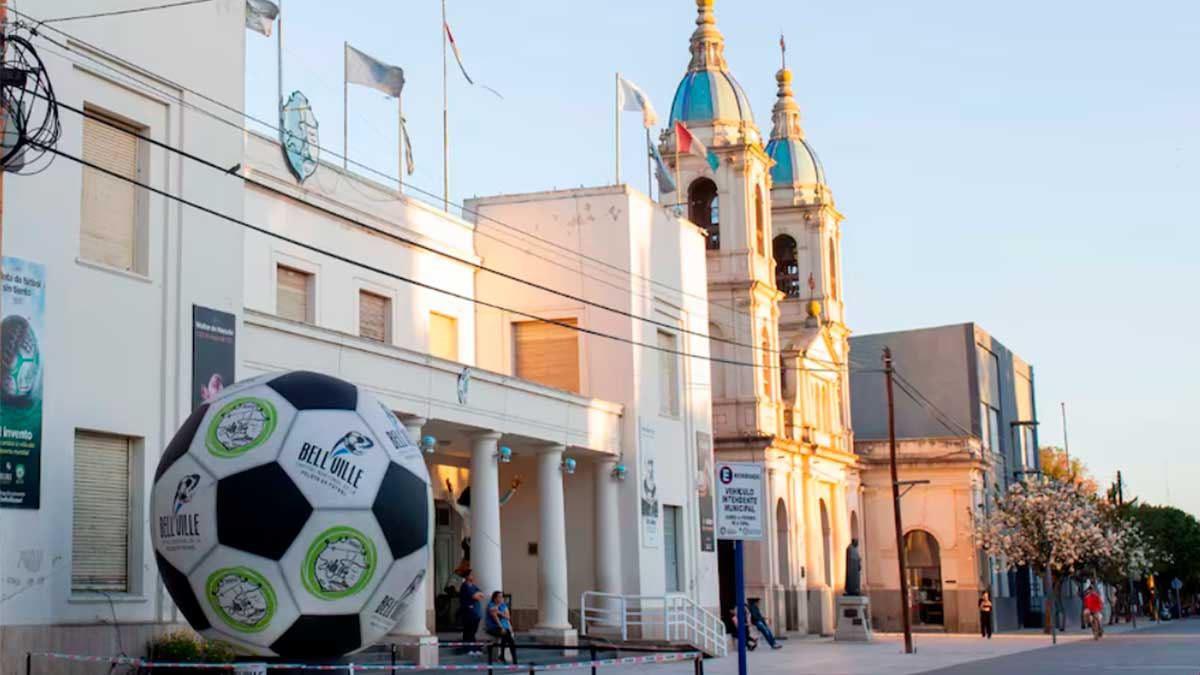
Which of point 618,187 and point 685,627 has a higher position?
point 618,187

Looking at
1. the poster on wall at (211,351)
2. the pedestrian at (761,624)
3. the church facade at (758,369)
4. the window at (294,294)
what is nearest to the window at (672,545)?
the pedestrian at (761,624)

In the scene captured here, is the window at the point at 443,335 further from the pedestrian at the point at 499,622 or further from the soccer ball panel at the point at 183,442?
the soccer ball panel at the point at 183,442

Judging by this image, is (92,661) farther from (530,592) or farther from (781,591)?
(781,591)

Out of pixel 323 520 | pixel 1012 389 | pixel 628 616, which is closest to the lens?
pixel 323 520

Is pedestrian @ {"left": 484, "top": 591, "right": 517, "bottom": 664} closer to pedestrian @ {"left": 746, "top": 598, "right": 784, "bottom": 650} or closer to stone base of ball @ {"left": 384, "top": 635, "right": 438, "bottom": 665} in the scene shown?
stone base of ball @ {"left": 384, "top": 635, "right": 438, "bottom": 665}

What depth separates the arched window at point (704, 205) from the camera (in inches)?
2271

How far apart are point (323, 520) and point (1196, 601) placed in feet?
456

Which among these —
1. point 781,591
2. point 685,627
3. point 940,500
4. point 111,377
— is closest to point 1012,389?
point 940,500

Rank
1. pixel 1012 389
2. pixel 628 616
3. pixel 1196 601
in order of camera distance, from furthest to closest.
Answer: pixel 1196 601
pixel 1012 389
pixel 628 616

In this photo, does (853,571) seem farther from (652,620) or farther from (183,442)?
(183,442)

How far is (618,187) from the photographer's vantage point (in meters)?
37.6

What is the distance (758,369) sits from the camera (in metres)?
56.1

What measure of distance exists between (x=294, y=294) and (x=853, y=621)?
24.6 metres

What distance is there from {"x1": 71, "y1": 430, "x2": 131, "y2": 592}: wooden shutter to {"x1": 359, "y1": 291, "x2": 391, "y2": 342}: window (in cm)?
1244
